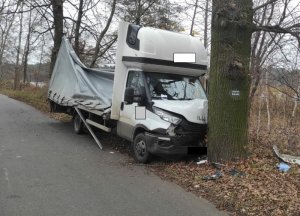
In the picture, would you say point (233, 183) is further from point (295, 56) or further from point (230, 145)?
point (295, 56)

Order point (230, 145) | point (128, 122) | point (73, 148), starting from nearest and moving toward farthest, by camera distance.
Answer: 1. point (230, 145)
2. point (128, 122)
3. point (73, 148)

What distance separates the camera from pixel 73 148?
36.6 ft

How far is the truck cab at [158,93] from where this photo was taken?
8922mm

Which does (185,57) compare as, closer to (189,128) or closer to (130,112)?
(130,112)

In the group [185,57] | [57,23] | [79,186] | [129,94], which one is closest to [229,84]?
[185,57]

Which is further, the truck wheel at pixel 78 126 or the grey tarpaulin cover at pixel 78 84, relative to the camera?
the truck wheel at pixel 78 126

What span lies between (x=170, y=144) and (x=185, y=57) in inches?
94.9

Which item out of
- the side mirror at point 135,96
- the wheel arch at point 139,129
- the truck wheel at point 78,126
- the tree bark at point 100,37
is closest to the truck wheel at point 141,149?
the wheel arch at point 139,129

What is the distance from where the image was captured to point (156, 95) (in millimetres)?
9602

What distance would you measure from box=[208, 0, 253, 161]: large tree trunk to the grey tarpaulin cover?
10.9ft

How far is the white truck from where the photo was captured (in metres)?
8.93

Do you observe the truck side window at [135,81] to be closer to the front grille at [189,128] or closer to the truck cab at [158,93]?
the truck cab at [158,93]

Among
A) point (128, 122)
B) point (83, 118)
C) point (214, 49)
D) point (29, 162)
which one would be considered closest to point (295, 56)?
point (214, 49)

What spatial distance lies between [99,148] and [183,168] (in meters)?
3.32
